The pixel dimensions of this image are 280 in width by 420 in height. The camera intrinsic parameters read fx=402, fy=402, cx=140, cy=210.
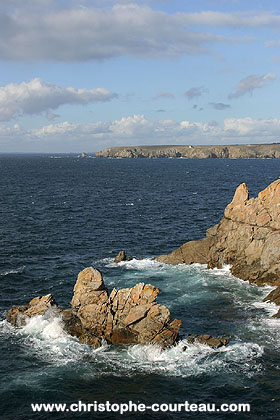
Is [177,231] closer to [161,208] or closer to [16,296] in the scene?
[161,208]

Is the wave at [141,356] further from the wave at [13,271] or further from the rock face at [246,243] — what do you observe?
the rock face at [246,243]

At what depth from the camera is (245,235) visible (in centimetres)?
6425

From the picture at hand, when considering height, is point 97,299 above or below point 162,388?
above

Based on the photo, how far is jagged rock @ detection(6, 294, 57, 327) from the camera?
155 ft

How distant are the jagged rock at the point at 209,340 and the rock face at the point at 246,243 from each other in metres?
19.0

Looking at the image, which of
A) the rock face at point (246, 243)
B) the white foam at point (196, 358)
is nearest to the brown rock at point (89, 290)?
the white foam at point (196, 358)

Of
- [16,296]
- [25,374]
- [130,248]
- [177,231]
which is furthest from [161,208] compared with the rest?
[25,374]

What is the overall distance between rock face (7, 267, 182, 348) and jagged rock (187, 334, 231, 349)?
185cm

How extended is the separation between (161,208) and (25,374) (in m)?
84.9

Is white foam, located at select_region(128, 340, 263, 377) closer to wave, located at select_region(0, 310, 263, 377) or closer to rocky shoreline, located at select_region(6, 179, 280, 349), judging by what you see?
wave, located at select_region(0, 310, 263, 377)

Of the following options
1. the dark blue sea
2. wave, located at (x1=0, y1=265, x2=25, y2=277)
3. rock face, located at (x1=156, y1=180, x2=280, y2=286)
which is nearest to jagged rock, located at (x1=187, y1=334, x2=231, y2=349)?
the dark blue sea

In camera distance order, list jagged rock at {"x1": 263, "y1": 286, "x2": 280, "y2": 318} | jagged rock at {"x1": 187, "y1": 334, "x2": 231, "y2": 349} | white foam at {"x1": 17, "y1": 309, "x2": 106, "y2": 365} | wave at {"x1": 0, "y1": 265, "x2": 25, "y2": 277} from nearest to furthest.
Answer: white foam at {"x1": 17, "y1": 309, "x2": 106, "y2": 365} < jagged rock at {"x1": 187, "y1": 334, "x2": 231, "y2": 349} < jagged rock at {"x1": 263, "y1": 286, "x2": 280, "y2": 318} < wave at {"x1": 0, "y1": 265, "x2": 25, "y2": 277}

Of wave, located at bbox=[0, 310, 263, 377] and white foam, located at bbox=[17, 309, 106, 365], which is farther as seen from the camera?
white foam, located at bbox=[17, 309, 106, 365]

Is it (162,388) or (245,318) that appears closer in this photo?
(162,388)
